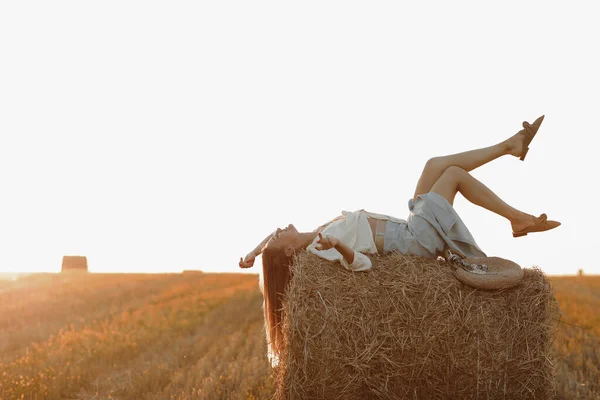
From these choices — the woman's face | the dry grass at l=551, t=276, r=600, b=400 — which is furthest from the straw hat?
the woman's face

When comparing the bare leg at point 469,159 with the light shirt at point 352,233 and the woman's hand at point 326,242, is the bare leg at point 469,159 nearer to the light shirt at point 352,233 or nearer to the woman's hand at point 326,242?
the light shirt at point 352,233

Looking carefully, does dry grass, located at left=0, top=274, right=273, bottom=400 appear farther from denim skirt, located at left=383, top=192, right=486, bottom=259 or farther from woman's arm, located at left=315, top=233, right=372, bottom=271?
denim skirt, located at left=383, top=192, right=486, bottom=259

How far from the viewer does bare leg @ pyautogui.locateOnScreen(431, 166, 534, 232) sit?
566 cm

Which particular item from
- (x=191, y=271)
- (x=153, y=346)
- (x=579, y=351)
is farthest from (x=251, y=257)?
(x=191, y=271)

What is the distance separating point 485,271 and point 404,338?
904 millimetres

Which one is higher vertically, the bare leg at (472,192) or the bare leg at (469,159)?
the bare leg at (469,159)

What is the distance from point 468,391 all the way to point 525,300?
884 millimetres

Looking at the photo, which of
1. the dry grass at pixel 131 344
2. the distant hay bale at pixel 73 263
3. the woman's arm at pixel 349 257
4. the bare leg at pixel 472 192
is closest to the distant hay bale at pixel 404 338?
the woman's arm at pixel 349 257

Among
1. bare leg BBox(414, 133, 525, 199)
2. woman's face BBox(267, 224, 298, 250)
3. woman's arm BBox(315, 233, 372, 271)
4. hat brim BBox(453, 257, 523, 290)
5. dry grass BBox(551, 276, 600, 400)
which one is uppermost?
bare leg BBox(414, 133, 525, 199)

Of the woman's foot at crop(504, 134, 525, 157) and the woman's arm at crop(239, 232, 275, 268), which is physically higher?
the woman's foot at crop(504, 134, 525, 157)

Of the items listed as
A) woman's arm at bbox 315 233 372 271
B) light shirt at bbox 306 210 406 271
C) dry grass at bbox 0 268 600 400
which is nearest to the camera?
woman's arm at bbox 315 233 372 271

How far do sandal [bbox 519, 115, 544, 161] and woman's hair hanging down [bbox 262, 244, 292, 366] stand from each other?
2.26 metres

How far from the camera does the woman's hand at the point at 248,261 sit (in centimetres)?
552

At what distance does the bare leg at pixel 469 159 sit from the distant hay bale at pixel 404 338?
0.89 m
